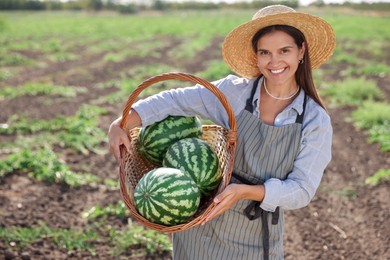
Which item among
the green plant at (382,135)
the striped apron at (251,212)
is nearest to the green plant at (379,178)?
the green plant at (382,135)

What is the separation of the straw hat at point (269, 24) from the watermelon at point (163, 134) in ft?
1.70

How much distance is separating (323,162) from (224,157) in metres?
0.59

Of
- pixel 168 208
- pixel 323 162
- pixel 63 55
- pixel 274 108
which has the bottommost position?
pixel 63 55

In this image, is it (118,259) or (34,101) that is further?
(34,101)

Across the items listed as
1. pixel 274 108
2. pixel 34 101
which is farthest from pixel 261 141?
pixel 34 101

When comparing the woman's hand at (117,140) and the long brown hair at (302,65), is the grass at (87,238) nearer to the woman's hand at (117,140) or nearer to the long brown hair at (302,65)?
the woman's hand at (117,140)

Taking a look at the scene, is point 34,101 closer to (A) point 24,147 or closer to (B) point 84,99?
(B) point 84,99

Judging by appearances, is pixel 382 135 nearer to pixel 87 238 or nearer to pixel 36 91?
pixel 87 238

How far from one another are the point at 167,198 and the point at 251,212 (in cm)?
60

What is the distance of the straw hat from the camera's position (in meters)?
2.58

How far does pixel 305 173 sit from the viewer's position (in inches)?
97.2

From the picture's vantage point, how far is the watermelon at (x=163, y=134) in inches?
112

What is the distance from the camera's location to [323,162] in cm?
252

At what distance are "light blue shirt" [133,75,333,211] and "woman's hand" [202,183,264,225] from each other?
0.06 metres
